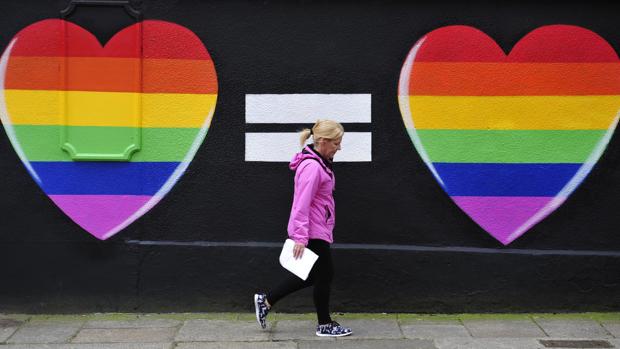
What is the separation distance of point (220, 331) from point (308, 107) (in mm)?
1981

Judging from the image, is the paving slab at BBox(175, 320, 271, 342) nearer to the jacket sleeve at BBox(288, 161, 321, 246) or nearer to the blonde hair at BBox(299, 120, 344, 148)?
the jacket sleeve at BBox(288, 161, 321, 246)

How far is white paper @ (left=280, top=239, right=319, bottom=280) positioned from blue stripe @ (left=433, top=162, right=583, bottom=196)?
1.55 meters

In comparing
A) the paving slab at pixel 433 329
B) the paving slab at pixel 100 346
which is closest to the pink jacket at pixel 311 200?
the paving slab at pixel 433 329

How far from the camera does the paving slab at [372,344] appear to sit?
5.77 metres

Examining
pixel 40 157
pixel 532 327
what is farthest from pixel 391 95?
pixel 40 157

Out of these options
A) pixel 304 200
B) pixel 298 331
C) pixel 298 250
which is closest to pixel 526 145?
pixel 304 200

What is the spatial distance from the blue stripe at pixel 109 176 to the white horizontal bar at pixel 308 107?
0.87 meters

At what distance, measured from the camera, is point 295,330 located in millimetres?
6238

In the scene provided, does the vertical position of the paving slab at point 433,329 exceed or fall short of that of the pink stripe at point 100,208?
it falls short

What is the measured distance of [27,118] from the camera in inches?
264

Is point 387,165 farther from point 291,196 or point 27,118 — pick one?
point 27,118

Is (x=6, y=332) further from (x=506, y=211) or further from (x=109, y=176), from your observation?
(x=506, y=211)

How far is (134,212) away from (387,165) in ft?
7.15

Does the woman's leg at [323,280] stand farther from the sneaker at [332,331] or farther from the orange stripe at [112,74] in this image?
the orange stripe at [112,74]
